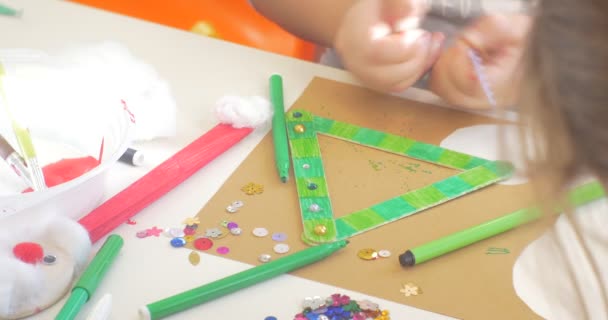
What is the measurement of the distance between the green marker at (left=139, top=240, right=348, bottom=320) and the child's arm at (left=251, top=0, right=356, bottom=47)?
0.37m

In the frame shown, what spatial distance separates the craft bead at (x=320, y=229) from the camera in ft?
1.84

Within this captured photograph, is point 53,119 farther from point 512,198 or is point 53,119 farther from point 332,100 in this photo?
point 512,198

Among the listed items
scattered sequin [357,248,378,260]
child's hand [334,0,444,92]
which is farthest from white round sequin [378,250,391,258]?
child's hand [334,0,444,92]

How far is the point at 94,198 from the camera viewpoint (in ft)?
1.88

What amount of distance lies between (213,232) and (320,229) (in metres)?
0.07

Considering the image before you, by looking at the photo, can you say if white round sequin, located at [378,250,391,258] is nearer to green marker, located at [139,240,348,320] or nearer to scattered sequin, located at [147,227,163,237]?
Answer: green marker, located at [139,240,348,320]

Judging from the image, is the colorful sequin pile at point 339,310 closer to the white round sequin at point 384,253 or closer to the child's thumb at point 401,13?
the white round sequin at point 384,253

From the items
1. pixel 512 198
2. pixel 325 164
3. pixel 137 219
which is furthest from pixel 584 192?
pixel 137 219

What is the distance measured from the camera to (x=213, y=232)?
0.56m

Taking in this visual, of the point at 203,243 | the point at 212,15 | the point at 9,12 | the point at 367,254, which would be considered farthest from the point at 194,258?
the point at 212,15

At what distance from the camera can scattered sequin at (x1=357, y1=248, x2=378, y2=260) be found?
55cm

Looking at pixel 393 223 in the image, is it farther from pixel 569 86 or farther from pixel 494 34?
pixel 569 86

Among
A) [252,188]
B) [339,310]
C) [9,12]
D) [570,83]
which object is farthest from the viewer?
[9,12]

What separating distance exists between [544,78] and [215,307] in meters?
0.31
